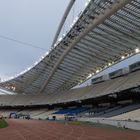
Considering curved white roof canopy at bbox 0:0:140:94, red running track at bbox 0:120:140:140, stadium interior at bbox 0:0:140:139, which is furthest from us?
stadium interior at bbox 0:0:140:139

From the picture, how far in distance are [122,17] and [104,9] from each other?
13.3ft

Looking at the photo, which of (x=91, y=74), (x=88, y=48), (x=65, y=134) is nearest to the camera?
(x=65, y=134)

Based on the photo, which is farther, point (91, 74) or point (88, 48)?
point (91, 74)

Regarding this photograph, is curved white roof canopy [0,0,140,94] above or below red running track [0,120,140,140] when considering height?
above

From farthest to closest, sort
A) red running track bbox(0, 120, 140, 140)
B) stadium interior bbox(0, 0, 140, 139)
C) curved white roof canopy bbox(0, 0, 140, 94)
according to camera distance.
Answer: stadium interior bbox(0, 0, 140, 139), curved white roof canopy bbox(0, 0, 140, 94), red running track bbox(0, 120, 140, 140)

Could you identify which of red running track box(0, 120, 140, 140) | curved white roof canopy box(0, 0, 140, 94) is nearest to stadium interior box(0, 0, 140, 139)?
curved white roof canopy box(0, 0, 140, 94)

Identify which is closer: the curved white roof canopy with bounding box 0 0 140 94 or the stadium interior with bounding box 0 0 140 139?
the curved white roof canopy with bounding box 0 0 140 94

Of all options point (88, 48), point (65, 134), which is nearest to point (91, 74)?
point (88, 48)

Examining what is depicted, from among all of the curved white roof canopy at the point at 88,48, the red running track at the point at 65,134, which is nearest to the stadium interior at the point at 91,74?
the curved white roof canopy at the point at 88,48

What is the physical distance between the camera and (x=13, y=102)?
7375cm

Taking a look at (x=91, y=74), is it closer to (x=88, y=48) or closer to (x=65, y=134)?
(x=88, y=48)

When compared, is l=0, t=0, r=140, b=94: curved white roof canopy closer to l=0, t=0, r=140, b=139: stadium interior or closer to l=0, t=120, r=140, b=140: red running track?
l=0, t=0, r=140, b=139: stadium interior

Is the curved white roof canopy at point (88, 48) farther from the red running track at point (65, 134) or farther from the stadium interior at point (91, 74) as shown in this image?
the red running track at point (65, 134)

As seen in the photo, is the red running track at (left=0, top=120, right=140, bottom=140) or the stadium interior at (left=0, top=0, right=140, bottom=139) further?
the stadium interior at (left=0, top=0, right=140, bottom=139)
